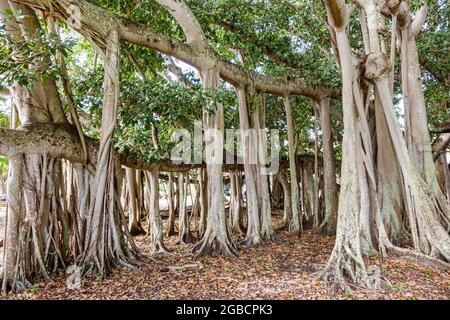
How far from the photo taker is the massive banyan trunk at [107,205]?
10.8 feet

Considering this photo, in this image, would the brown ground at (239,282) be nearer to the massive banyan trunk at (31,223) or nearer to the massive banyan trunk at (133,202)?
the massive banyan trunk at (31,223)

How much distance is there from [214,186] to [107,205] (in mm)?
1508

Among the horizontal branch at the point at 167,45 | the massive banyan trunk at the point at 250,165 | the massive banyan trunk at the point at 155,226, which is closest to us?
the horizontal branch at the point at 167,45

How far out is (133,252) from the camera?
3.85m

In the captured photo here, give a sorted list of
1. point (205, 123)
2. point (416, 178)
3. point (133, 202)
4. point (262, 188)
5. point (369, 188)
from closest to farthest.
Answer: point (416, 178)
point (369, 188)
point (205, 123)
point (262, 188)
point (133, 202)

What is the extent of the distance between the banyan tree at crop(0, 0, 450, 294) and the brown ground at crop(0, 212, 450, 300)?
0.57 ft

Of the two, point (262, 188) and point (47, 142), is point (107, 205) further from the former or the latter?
point (262, 188)

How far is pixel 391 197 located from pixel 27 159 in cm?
469

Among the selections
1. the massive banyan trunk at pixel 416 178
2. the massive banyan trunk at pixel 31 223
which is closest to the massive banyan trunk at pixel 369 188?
the massive banyan trunk at pixel 416 178

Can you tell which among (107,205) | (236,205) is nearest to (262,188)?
(236,205)

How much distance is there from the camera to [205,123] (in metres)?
4.50

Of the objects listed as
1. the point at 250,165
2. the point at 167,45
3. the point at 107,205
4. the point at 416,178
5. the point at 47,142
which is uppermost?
the point at 167,45

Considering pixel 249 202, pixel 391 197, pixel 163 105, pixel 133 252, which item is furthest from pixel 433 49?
pixel 133 252

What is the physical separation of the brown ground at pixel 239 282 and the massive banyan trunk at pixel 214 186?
0.23m
